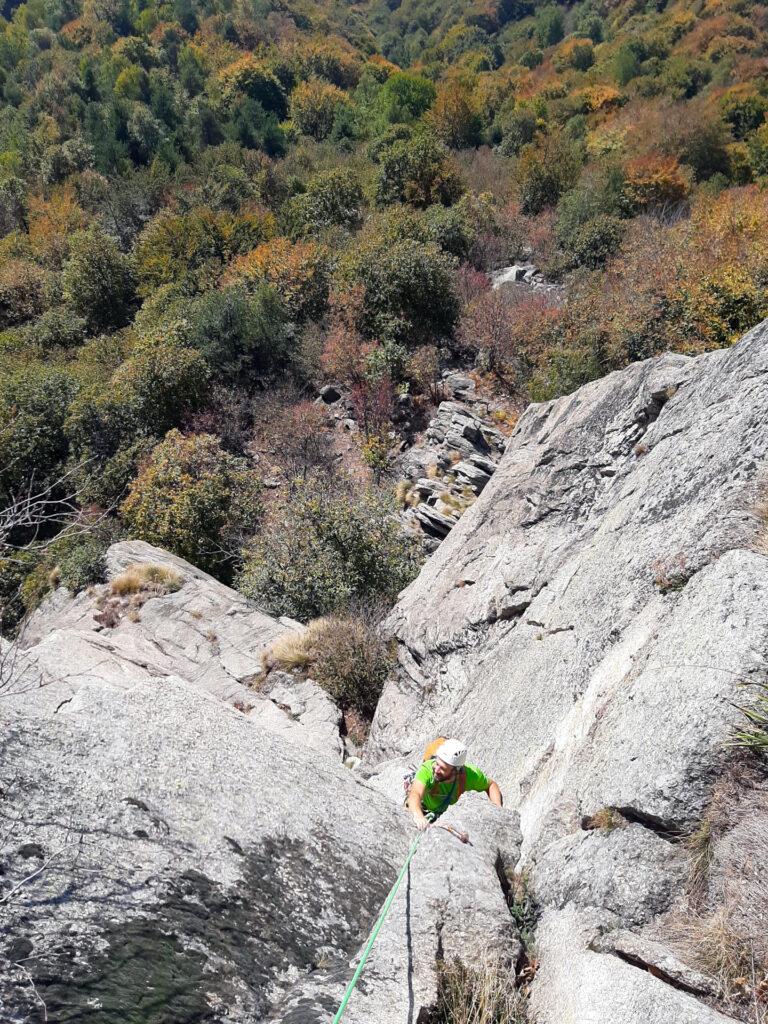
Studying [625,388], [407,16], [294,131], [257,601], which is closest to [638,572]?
[625,388]

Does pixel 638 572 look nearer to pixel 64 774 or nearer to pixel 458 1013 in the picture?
pixel 458 1013

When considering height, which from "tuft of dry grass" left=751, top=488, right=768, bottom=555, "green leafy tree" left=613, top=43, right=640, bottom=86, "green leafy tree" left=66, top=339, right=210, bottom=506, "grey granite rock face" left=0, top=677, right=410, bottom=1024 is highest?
"green leafy tree" left=613, top=43, right=640, bottom=86

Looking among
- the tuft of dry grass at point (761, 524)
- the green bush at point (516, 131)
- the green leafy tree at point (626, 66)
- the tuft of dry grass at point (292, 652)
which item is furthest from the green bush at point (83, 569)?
the green leafy tree at point (626, 66)

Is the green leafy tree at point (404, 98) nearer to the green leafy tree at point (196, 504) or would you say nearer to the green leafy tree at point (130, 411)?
the green leafy tree at point (130, 411)

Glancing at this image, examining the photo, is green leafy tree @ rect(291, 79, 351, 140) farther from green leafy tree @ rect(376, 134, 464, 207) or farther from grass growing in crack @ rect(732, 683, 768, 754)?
grass growing in crack @ rect(732, 683, 768, 754)

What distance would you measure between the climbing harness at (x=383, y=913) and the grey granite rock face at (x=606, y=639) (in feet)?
2.11

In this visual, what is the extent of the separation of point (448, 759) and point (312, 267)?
937 inches

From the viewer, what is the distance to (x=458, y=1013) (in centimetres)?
344

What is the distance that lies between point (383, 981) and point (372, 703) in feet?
24.4

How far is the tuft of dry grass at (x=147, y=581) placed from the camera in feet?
44.1

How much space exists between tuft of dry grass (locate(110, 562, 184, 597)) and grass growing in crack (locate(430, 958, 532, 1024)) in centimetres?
1104

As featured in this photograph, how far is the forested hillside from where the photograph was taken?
→ 16547 mm

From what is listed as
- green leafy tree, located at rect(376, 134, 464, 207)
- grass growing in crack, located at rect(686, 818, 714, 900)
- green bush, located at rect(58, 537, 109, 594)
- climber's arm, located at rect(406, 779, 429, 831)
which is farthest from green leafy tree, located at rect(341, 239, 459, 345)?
grass growing in crack, located at rect(686, 818, 714, 900)

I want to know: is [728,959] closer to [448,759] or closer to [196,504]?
[448,759]
